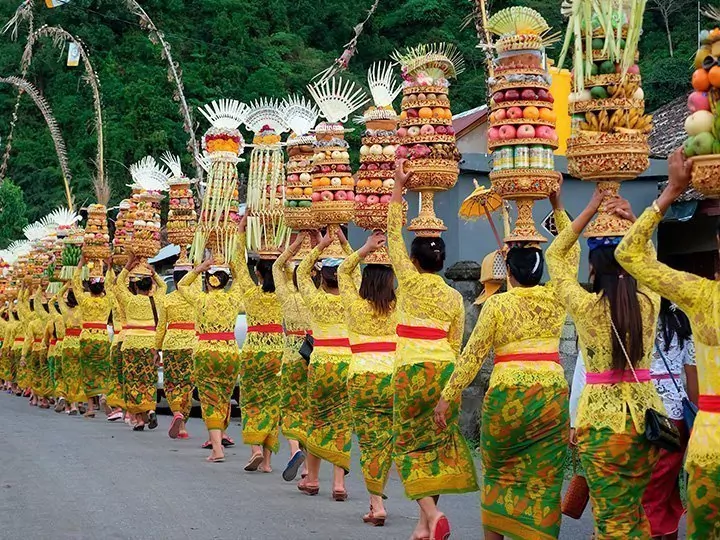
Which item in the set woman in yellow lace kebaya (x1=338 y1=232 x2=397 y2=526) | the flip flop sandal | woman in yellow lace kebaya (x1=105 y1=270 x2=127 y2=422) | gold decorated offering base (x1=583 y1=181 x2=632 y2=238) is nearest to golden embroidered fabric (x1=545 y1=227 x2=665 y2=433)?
gold decorated offering base (x1=583 y1=181 x2=632 y2=238)

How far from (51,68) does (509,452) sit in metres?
34.1

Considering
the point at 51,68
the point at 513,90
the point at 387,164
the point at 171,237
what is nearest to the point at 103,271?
the point at 171,237

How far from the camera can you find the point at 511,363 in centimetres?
641

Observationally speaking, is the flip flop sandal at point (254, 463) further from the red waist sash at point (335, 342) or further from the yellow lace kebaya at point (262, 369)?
the red waist sash at point (335, 342)

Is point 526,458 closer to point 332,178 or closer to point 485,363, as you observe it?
point 332,178

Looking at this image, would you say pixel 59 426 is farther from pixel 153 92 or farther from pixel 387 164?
pixel 153 92

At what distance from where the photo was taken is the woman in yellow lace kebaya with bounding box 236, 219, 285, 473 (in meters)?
11.1

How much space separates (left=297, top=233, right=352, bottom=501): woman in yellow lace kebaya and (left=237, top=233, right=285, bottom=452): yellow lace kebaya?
160cm

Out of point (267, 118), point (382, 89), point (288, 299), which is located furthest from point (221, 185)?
point (382, 89)

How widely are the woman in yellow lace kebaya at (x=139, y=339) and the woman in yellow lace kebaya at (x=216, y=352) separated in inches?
134

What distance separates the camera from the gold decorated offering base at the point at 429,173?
308 inches

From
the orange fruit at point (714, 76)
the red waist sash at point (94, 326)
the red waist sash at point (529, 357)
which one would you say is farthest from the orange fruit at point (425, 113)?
the red waist sash at point (94, 326)

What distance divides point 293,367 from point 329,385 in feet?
3.05

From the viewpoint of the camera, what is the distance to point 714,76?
474cm
